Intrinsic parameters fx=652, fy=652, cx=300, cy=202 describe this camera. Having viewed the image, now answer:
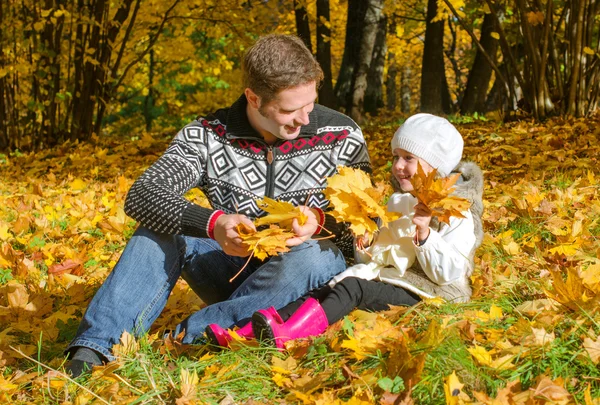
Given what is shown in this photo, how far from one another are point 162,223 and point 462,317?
3.43 feet

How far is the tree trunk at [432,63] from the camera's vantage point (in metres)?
9.67

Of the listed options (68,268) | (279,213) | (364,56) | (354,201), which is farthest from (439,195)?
(364,56)

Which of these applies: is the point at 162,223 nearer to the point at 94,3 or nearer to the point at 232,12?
the point at 94,3

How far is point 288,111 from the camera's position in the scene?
7.83 feet

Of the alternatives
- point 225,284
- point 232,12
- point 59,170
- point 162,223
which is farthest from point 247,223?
point 232,12

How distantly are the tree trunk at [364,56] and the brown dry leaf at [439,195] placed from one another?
7.13m

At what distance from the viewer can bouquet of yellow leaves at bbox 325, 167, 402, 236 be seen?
1.99 m

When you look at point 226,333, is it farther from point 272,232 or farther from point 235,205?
point 235,205

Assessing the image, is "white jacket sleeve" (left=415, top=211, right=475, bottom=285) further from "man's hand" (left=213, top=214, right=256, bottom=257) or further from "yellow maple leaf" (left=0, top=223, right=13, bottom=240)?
"yellow maple leaf" (left=0, top=223, right=13, bottom=240)

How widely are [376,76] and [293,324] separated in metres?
10.5

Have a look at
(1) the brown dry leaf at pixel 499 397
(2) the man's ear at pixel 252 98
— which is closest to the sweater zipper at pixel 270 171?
(2) the man's ear at pixel 252 98

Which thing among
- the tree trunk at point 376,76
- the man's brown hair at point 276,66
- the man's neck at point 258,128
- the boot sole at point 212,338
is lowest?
the tree trunk at point 376,76

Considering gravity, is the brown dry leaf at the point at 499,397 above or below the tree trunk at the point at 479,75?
above

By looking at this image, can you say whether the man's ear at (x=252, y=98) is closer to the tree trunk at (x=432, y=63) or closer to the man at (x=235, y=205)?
the man at (x=235, y=205)
